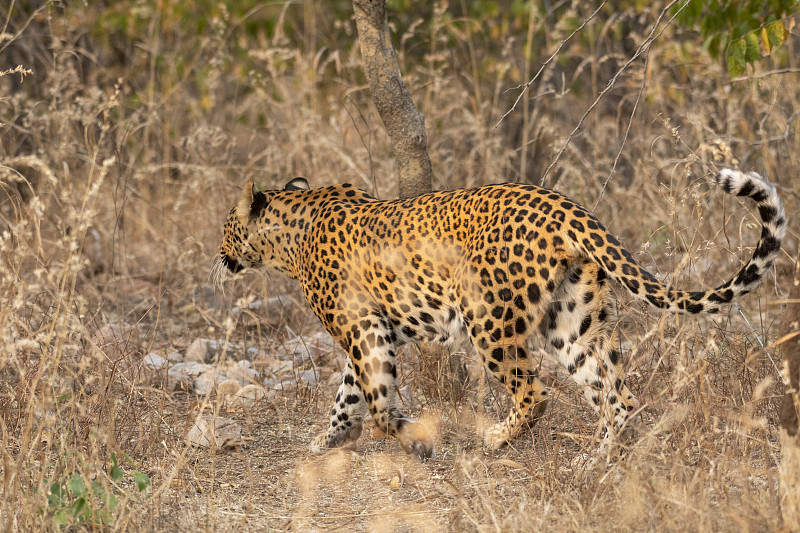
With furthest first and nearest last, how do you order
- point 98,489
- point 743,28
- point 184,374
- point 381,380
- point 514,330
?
point 184,374 → point 743,28 → point 381,380 → point 514,330 → point 98,489

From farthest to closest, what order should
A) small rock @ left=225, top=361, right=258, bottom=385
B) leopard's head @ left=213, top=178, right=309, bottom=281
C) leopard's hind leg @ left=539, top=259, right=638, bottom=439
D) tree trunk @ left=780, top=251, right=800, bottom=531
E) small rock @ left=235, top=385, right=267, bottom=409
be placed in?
small rock @ left=225, top=361, right=258, bottom=385
small rock @ left=235, top=385, right=267, bottom=409
leopard's head @ left=213, top=178, right=309, bottom=281
leopard's hind leg @ left=539, top=259, right=638, bottom=439
tree trunk @ left=780, top=251, right=800, bottom=531

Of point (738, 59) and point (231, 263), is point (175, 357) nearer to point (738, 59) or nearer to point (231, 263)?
point (231, 263)

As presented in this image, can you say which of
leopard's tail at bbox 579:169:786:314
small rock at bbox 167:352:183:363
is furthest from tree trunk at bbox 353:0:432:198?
small rock at bbox 167:352:183:363

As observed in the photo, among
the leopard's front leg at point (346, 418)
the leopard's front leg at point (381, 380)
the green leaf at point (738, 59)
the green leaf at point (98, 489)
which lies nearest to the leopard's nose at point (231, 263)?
the leopard's front leg at point (346, 418)

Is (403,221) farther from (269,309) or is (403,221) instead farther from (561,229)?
(269,309)

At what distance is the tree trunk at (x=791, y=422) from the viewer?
9.01ft

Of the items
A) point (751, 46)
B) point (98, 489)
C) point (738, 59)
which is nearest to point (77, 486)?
point (98, 489)

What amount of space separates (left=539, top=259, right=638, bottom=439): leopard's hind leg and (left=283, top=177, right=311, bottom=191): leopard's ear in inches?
70.4

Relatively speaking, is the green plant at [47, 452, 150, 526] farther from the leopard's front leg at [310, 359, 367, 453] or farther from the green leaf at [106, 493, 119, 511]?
the leopard's front leg at [310, 359, 367, 453]

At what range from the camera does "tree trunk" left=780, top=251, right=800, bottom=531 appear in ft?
9.01

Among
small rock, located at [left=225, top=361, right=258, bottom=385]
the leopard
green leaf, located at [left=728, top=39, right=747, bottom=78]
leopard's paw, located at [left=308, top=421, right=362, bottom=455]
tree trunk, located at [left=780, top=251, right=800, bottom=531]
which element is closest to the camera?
tree trunk, located at [left=780, top=251, right=800, bottom=531]

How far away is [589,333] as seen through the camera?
4.05 meters

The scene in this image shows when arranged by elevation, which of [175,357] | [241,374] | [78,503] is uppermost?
[78,503]

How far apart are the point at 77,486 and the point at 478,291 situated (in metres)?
1.81
